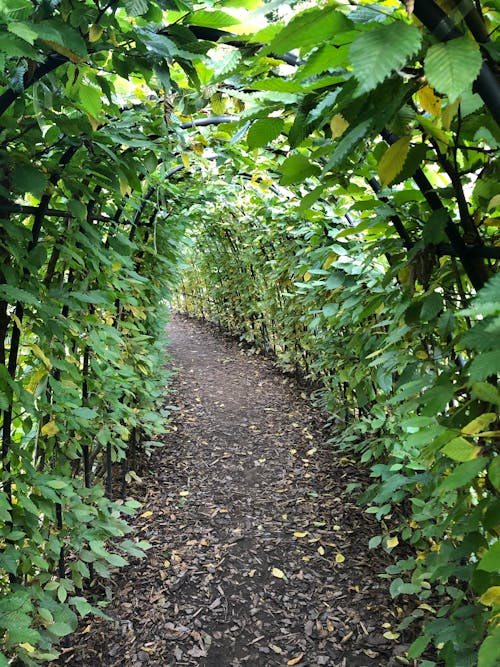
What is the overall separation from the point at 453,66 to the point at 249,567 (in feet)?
9.98

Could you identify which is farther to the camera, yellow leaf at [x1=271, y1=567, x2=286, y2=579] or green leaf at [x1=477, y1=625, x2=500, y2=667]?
yellow leaf at [x1=271, y1=567, x2=286, y2=579]

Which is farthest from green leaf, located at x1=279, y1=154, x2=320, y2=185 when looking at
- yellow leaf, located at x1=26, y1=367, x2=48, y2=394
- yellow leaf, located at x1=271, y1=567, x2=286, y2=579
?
yellow leaf, located at x1=271, y1=567, x2=286, y2=579

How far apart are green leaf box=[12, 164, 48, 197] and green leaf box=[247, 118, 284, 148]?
26.5 inches

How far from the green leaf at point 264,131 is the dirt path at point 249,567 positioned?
2.40 metres

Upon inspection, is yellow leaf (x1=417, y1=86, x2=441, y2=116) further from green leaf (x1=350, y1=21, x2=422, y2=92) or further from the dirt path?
the dirt path

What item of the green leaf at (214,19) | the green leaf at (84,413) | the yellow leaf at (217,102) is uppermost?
the yellow leaf at (217,102)

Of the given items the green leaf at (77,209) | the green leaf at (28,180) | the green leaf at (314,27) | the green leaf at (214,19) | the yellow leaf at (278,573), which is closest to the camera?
the green leaf at (314,27)

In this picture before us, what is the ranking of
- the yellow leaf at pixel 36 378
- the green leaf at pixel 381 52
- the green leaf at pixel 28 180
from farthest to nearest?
the yellow leaf at pixel 36 378, the green leaf at pixel 28 180, the green leaf at pixel 381 52

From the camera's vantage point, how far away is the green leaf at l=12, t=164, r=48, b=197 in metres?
1.12

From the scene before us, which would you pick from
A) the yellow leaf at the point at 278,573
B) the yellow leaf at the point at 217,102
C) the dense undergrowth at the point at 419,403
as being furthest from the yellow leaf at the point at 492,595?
the yellow leaf at the point at 278,573

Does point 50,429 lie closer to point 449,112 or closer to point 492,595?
point 492,595

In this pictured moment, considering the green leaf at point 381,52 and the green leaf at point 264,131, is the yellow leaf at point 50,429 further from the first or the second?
the green leaf at point 381,52

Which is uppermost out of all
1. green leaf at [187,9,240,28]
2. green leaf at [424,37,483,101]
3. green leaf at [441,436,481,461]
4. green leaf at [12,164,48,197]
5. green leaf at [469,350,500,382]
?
green leaf at [187,9,240,28]

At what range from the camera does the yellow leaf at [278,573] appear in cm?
274
